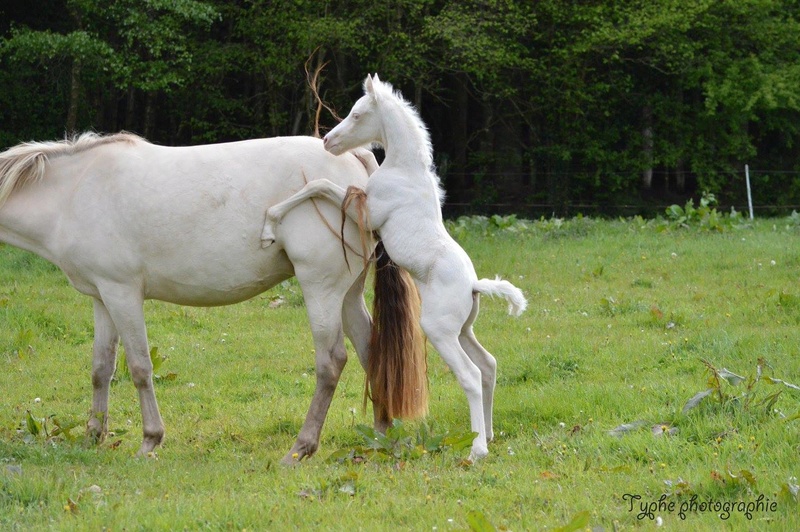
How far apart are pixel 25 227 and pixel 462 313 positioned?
292cm

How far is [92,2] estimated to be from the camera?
21938mm

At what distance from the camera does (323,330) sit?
229 inches

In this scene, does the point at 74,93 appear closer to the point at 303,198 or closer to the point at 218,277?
the point at 218,277

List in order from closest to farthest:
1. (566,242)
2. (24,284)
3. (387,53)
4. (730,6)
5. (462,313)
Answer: (462,313), (24,284), (566,242), (387,53), (730,6)

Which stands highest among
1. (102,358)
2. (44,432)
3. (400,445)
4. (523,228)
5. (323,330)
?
(323,330)

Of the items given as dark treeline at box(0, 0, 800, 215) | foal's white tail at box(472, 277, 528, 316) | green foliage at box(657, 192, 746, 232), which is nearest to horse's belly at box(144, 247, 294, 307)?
foal's white tail at box(472, 277, 528, 316)

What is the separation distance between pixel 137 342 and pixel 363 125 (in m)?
1.99

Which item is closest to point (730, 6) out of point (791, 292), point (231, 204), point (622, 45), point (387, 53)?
point (622, 45)

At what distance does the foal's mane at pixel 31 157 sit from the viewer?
20.0 ft

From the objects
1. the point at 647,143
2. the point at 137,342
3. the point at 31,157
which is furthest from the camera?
the point at 647,143

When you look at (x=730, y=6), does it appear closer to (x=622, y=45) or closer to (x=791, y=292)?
(x=622, y=45)

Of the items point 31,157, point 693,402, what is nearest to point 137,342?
point 31,157

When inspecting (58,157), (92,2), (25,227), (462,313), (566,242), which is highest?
(92,2)

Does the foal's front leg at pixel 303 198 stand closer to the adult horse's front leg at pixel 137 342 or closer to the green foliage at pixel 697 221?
the adult horse's front leg at pixel 137 342
